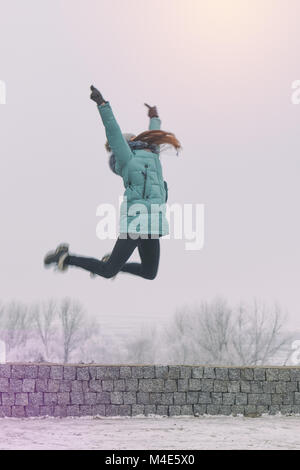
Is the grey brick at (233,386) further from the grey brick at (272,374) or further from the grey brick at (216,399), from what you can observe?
the grey brick at (272,374)


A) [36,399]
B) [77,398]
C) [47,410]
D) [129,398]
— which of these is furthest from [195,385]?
[36,399]

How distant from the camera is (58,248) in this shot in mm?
6512

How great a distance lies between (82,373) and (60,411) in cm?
76

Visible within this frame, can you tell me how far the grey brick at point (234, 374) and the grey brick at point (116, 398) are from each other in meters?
1.99

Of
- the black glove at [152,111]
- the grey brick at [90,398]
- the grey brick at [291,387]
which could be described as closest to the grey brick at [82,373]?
the grey brick at [90,398]

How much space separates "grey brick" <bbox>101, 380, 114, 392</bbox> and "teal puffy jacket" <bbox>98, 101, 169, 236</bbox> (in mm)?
5352

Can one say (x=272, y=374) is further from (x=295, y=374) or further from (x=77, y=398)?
(x=77, y=398)

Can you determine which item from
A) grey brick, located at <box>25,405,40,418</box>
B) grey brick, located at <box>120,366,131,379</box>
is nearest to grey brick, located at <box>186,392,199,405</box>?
grey brick, located at <box>120,366,131,379</box>

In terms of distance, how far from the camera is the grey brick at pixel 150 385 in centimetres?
1115

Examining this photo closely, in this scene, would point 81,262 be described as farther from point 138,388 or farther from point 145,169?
point 138,388

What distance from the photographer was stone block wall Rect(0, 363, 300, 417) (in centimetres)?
1111
